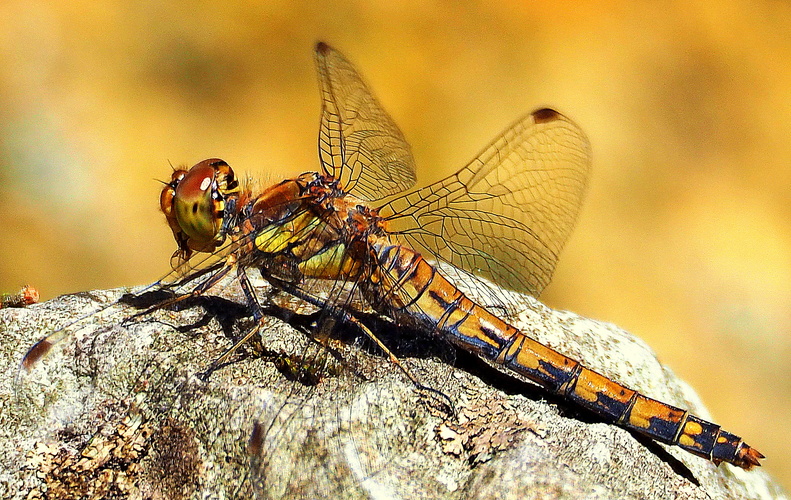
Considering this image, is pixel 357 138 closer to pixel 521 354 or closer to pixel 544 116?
pixel 544 116

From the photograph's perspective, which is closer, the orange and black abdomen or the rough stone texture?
the rough stone texture

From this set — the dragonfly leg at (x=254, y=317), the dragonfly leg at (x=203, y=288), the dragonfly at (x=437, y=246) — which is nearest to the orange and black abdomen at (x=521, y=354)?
the dragonfly at (x=437, y=246)

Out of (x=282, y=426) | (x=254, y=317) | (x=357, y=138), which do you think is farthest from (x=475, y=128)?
(x=282, y=426)

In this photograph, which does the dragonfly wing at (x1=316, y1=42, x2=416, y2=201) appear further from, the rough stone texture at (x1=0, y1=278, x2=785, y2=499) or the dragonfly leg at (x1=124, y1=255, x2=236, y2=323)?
the rough stone texture at (x1=0, y1=278, x2=785, y2=499)

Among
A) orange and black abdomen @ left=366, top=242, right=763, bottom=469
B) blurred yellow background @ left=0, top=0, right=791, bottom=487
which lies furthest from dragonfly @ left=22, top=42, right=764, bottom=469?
blurred yellow background @ left=0, top=0, right=791, bottom=487

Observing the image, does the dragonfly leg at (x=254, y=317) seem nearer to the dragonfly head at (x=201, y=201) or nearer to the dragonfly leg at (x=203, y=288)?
the dragonfly leg at (x=203, y=288)

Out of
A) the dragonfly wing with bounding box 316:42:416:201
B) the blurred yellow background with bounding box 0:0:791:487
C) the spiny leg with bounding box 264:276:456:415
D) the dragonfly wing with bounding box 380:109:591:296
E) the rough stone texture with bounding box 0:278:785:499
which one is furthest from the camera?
the blurred yellow background with bounding box 0:0:791:487

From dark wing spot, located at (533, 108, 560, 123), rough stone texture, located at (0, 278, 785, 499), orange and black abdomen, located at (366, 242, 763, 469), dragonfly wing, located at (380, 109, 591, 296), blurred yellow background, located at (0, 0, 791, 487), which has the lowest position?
rough stone texture, located at (0, 278, 785, 499)
